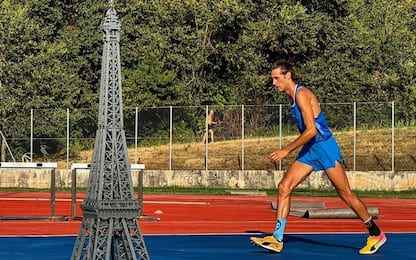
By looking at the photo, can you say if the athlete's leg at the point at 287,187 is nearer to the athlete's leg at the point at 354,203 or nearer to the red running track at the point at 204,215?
the athlete's leg at the point at 354,203

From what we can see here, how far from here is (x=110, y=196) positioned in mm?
10203

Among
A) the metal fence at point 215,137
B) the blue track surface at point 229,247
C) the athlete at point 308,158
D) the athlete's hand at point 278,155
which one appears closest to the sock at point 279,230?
the athlete at point 308,158

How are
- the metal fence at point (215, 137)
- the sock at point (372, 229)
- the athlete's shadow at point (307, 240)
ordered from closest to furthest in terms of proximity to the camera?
the sock at point (372, 229) → the athlete's shadow at point (307, 240) → the metal fence at point (215, 137)

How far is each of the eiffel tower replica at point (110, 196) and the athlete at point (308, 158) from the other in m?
2.80

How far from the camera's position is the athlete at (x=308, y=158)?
12.8 metres

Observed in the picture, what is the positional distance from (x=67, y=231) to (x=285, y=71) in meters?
5.81

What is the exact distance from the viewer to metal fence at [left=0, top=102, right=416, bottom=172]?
118 feet

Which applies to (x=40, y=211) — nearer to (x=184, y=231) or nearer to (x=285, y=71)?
(x=184, y=231)

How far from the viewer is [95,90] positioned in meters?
48.5

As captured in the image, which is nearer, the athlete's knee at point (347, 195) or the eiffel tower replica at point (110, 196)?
the eiffel tower replica at point (110, 196)

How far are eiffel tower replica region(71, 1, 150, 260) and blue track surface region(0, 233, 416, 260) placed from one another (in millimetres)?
2038

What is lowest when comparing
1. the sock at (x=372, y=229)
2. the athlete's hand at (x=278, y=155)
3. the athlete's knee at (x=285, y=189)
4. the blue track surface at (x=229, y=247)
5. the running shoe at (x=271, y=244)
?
the blue track surface at (x=229, y=247)

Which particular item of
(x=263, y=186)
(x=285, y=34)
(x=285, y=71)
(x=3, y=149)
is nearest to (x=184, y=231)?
(x=285, y=71)

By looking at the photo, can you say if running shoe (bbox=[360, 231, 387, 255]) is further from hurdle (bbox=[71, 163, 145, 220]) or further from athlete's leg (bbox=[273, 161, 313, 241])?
hurdle (bbox=[71, 163, 145, 220])
